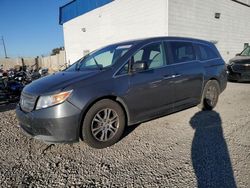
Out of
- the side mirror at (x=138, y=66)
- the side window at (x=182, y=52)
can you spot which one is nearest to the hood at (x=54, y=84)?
the side mirror at (x=138, y=66)

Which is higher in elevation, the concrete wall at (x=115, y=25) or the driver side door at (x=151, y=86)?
the concrete wall at (x=115, y=25)

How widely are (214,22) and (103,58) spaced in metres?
11.9

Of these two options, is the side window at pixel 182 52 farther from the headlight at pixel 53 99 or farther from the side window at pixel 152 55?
the headlight at pixel 53 99

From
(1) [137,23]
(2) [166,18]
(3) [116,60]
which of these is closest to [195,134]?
(3) [116,60]

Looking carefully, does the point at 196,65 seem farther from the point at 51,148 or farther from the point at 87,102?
the point at 51,148

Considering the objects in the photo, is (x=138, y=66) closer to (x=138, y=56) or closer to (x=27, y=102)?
(x=138, y=56)

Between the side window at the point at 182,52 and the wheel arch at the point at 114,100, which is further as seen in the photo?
the side window at the point at 182,52

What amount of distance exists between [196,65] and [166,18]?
23.0 ft

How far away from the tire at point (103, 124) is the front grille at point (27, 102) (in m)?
0.81

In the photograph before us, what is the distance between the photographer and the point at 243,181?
2.71 m

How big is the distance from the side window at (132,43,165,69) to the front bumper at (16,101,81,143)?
152 cm

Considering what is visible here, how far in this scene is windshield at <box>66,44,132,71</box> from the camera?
4215 millimetres

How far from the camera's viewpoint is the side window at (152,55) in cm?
428

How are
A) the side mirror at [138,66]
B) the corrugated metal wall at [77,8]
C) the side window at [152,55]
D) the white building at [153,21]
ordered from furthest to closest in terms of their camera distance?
the corrugated metal wall at [77,8] → the white building at [153,21] → the side window at [152,55] → the side mirror at [138,66]
